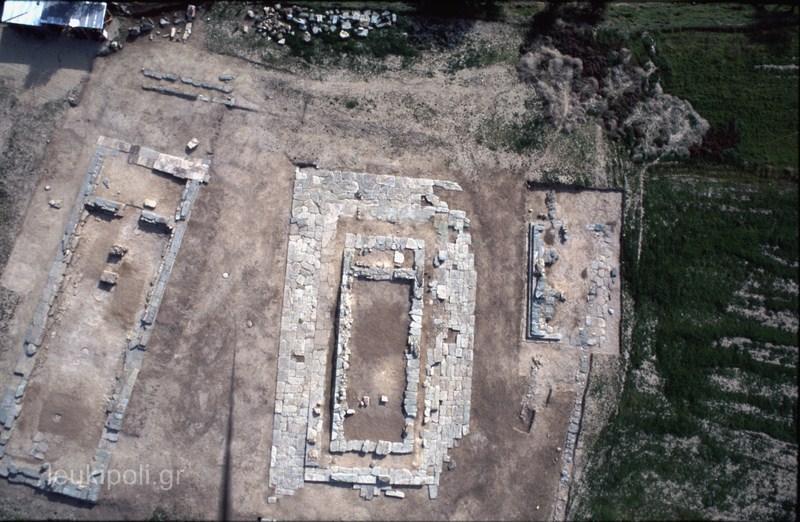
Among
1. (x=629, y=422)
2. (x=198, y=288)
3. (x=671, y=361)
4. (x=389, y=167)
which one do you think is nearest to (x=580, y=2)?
(x=389, y=167)

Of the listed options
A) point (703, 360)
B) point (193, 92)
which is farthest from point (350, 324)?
point (703, 360)

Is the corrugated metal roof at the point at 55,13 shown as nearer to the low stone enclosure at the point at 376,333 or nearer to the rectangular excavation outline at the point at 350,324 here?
the low stone enclosure at the point at 376,333

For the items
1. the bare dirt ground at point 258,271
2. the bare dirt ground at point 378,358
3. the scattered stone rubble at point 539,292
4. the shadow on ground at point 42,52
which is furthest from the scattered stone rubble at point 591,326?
the shadow on ground at point 42,52

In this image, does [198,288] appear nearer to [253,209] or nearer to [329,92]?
[253,209]

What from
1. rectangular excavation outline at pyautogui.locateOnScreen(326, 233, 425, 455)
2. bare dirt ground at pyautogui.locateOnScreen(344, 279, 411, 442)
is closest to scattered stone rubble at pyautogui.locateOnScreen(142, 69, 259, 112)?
rectangular excavation outline at pyautogui.locateOnScreen(326, 233, 425, 455)

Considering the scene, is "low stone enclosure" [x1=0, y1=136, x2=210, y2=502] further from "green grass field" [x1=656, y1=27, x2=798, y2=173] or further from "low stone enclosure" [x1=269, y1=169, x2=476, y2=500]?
"green grass field" [x1=656, y1=27, x2=798, y2=173]
